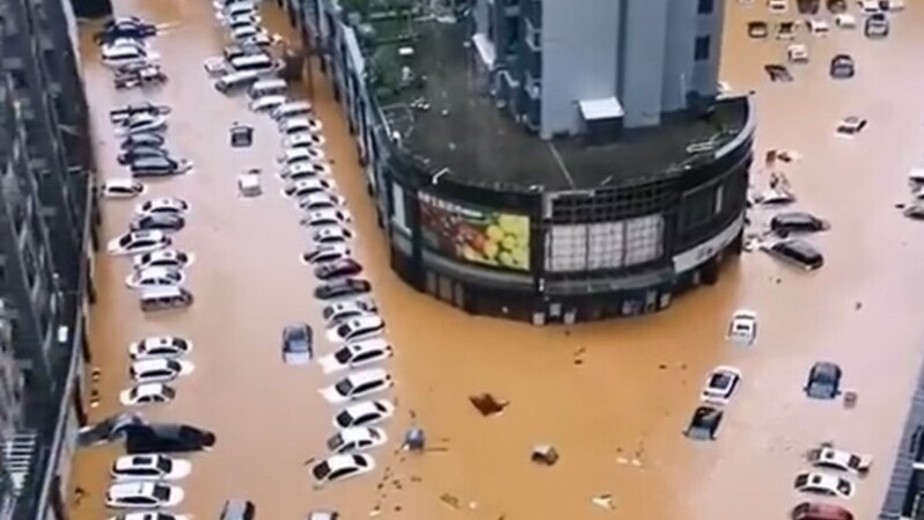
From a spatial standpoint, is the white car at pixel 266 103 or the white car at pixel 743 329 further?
the white car at pixel 266 103

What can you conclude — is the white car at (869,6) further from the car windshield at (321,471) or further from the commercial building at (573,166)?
the car windshield at (321,471)

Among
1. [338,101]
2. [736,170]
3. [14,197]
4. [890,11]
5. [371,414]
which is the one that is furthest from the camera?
[890,11]

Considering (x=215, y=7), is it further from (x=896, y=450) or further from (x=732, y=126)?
(x=896, y=450)

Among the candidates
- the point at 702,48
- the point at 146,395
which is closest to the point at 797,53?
the point at 702,48

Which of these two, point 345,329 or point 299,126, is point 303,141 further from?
point 345,329

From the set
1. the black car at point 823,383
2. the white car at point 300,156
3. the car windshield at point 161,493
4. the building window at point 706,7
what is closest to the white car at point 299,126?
the white car at point 300,156

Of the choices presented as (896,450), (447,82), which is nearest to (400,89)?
(447,82)
